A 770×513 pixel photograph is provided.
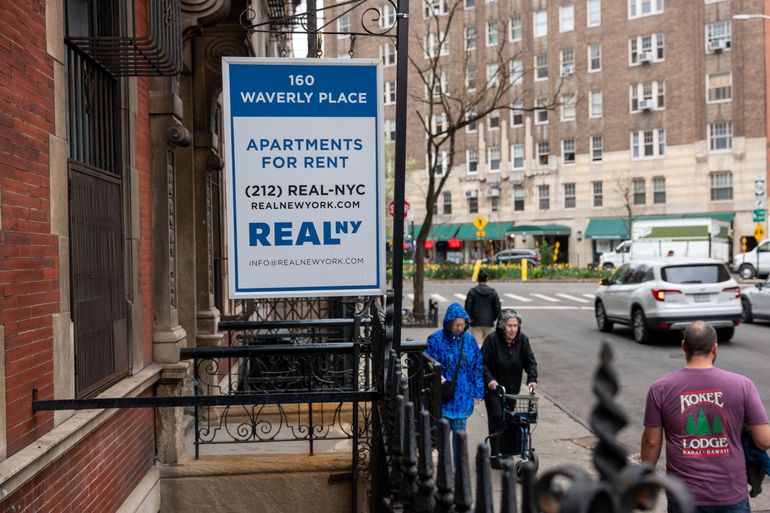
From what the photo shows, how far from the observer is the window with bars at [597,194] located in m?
55.1

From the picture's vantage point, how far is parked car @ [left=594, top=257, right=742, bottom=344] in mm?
16594

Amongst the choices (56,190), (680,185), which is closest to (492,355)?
(56,190)

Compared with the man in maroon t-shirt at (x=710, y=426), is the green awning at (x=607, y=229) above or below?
above

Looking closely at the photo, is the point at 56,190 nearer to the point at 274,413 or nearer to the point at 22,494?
the point at 22,494

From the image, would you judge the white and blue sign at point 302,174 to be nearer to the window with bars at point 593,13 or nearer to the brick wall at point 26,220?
the brick wall at point 26,220

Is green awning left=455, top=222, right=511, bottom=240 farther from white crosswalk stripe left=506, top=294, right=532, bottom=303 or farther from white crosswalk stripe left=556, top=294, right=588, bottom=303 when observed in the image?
white crosswalk stripe left=556, top=294, right=588, bottom=303

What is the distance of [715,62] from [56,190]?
2086 inches

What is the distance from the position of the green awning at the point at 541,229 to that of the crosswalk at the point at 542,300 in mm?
22882

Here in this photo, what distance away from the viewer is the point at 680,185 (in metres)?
51.4

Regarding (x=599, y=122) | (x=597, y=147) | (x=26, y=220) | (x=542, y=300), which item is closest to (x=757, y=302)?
(x=542, y=300)

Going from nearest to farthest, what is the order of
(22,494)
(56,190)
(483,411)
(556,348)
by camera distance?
(22,494), (56,190), (483,411), (556,348)

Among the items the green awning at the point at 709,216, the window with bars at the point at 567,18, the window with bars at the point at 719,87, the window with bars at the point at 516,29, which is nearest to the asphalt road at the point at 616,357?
the green awning at the point at 709,216

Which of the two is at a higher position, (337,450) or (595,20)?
(595,20)

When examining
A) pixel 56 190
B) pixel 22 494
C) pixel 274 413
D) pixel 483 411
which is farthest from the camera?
pixel 483 411
